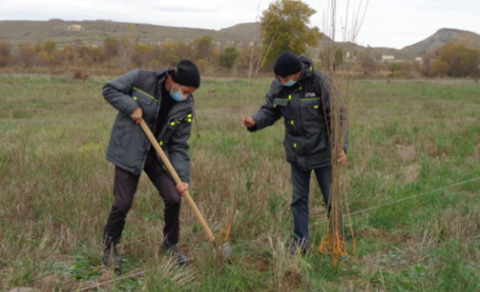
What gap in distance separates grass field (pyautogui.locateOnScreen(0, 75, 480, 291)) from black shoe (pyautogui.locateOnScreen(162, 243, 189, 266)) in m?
0.08

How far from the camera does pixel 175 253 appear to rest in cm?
Result: 397

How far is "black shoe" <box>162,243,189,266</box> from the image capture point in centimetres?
390

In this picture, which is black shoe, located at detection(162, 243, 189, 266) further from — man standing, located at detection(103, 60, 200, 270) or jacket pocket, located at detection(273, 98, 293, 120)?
jacket pocket, located at detection(273, 98, 293, 120)

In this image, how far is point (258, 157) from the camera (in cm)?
761

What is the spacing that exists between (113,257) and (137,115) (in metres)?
1.13

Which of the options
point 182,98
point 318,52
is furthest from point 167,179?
point 318,52

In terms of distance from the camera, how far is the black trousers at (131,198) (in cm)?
379

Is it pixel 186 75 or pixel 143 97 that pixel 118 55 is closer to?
pixel 143 97

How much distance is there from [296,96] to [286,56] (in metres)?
0.36

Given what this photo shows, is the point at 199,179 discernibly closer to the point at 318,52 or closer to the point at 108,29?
the point at 318,52

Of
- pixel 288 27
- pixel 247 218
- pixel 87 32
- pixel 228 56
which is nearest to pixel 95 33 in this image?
pixel 87 32

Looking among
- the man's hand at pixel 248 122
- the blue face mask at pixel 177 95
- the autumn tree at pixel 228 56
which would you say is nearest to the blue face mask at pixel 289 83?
the man's hand at pixel 248 122

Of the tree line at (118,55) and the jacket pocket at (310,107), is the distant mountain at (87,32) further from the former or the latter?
the jacket pocket at (310,107)

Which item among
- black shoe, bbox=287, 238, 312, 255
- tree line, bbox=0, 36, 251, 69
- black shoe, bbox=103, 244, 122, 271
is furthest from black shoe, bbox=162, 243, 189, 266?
tree line, bbox=0, 36, 251, 69
